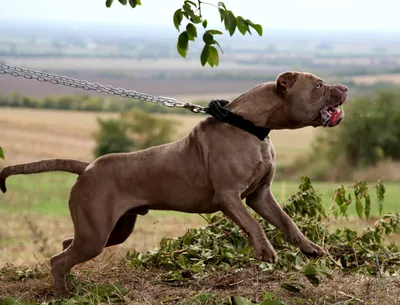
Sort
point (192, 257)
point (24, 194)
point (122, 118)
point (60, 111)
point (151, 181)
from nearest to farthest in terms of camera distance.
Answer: point (151, 181) → point (192, 257) → point (24, 194) → point (122, 118) → point (60, 111)

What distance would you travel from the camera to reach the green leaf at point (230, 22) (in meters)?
5.36

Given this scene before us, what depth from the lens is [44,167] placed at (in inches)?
232

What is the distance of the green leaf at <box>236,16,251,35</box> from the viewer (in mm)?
5418

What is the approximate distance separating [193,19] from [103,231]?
63.6 inches

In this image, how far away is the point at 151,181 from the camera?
18.4 ft

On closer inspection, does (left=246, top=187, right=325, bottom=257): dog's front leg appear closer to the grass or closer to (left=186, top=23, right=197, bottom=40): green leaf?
(left=186, top=23, right=197, bottom=40): green leaf

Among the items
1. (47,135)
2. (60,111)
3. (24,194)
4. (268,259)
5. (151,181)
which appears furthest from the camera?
(60,111)

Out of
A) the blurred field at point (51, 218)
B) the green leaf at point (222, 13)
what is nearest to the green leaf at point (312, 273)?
the green leaf at point (222, 13)

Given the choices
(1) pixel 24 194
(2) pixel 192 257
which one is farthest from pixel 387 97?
(2) pixel 192 257

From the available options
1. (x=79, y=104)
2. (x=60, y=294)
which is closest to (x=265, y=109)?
(x=60, y=294)

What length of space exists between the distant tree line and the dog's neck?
35563 millimetres

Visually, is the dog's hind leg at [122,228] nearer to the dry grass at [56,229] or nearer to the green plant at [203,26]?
the green plant at [203,26]

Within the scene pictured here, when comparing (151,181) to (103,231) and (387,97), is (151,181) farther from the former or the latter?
(387,97)

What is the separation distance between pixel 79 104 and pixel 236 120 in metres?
40.2
